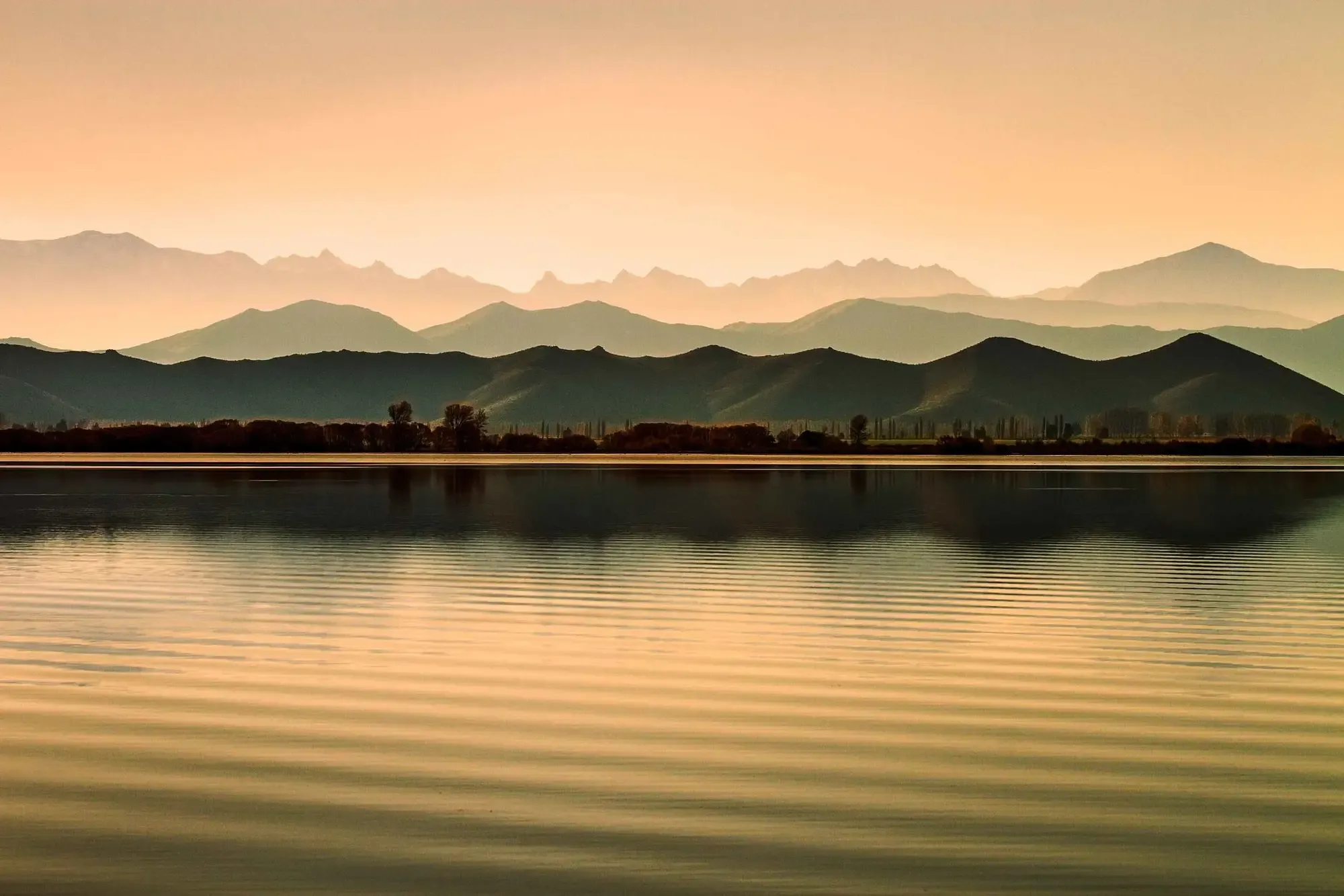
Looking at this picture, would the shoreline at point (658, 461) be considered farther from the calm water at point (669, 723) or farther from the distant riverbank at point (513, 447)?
the calm water at point (669, 723)

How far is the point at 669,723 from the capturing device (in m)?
13.9

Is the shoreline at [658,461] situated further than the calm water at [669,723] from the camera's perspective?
Yes

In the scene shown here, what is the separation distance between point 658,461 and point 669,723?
142m

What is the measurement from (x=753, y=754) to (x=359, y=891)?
4554mm

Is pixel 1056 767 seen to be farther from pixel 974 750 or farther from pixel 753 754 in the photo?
pixel 753 754

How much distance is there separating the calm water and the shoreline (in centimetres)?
9813

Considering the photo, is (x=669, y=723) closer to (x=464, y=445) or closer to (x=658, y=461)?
(x=658, y=461)

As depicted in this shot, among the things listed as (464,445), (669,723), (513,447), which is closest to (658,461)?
(513,447)

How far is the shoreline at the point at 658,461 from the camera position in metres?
130

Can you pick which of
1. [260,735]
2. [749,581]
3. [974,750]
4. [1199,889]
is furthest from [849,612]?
[1199,889]

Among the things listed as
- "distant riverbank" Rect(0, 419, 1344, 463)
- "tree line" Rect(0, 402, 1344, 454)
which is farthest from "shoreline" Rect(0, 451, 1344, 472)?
"tree line" Rect(0, 402, 1344, 454)

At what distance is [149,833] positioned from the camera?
10195 millimetres

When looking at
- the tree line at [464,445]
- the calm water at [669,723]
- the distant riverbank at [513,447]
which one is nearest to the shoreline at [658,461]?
the distant riverbank at [513,447]

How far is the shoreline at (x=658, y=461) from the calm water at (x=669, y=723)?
3864 inches
